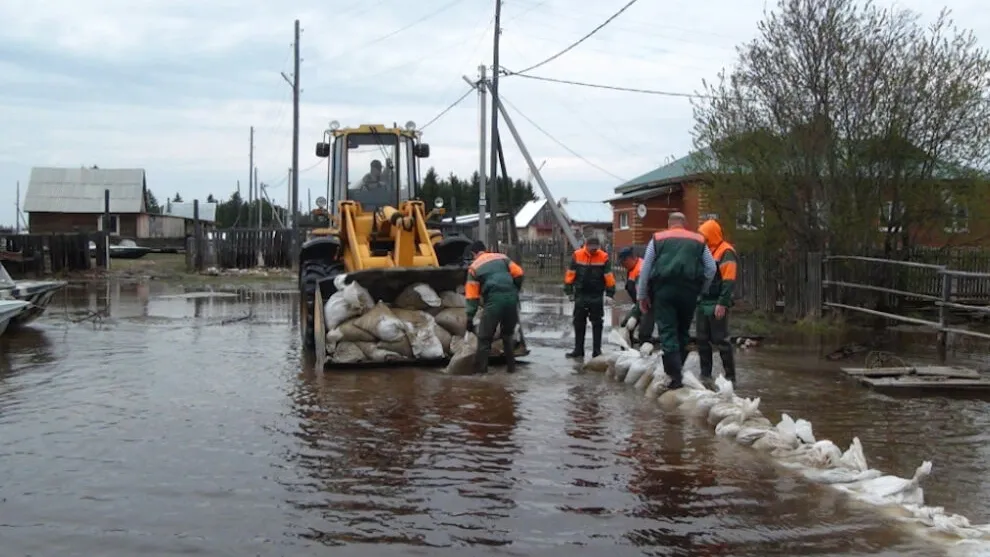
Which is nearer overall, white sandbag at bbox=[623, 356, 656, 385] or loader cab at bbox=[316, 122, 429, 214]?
white sandbag at bbox=[623, 356, 656, 385]

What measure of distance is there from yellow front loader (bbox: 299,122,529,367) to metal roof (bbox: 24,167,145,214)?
42241mm

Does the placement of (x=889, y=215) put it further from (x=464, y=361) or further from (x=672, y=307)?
(x=464, y=361)

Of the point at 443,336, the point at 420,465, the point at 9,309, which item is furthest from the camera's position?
the point at 9,309

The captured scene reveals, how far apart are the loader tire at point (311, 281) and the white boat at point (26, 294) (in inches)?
146

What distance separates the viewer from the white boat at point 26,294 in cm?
1273

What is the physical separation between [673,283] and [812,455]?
2.54 meters

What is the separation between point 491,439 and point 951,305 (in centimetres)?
765

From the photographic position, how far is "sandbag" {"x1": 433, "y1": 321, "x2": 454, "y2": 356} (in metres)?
9.87

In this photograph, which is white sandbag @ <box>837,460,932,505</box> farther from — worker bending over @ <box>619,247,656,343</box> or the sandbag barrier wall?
worker bending over @ <box>619,247,656,343</box>

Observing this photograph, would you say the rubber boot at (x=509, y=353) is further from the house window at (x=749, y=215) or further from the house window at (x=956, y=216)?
the house window at (x=956, y=216)

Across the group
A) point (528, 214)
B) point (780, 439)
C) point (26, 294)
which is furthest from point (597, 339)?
point (528, 214)

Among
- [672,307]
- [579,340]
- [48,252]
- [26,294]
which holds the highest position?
[48,252]

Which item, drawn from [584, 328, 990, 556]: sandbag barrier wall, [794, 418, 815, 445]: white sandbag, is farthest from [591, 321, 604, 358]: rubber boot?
[794, 418, 815, 445]: white sandbag

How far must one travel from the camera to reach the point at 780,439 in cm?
609
